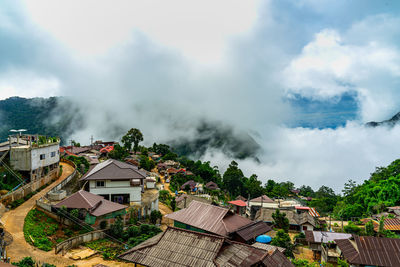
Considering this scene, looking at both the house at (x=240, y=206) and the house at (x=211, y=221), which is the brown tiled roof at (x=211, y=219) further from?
A: the house at (x=240, y=206)

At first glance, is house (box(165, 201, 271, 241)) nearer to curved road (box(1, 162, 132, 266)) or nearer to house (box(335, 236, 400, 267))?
curved road (box(1, 162, 132, 266))

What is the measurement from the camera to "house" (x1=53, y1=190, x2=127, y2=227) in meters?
26.2

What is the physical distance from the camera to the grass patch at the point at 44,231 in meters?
21.7

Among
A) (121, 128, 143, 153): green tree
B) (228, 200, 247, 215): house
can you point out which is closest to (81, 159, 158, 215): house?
(228, 200, 247, 215): house

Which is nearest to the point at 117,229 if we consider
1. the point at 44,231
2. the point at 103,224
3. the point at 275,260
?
the point at 103,224

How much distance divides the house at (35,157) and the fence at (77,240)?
1576 cm

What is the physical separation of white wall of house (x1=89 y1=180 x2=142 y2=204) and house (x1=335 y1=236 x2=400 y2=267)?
2325cm

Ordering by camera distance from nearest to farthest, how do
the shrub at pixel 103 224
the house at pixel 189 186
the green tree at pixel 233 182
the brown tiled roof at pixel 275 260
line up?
the brown tiled roof at pixel 275 260
the shrub at pixel 103 224
the house at pixel 189 186
the green tree at pixel 233 182

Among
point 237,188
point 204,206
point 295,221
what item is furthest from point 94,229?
point 237,188

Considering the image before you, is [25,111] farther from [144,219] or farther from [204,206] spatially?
[204,206]

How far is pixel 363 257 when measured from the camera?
73.2 feet

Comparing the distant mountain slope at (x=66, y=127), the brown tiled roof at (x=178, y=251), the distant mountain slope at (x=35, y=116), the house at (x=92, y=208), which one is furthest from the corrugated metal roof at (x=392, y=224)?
the distant mountain slope at (x=35, y=116)

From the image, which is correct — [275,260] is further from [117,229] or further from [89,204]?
[89,204]

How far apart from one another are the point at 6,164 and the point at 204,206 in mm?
25402
